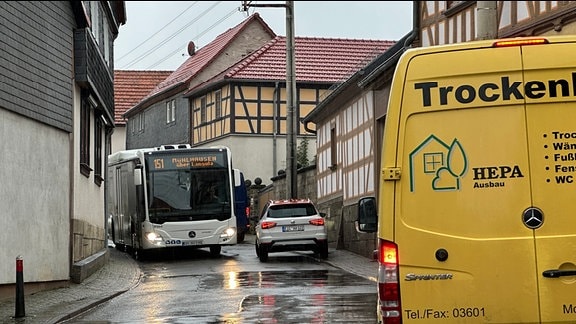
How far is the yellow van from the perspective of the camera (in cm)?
659

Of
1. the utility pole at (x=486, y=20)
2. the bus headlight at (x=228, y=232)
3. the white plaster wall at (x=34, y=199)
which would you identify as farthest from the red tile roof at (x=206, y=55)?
the utility pole at (x=486, y=20)

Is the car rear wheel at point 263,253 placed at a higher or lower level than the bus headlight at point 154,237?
lower

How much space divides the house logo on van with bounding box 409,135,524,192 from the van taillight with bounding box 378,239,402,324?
427 mm

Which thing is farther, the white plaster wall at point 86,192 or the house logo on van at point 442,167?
the white plaster wall at point 86,192

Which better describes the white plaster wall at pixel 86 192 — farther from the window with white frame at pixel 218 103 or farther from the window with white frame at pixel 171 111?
the window with white frame at pixel 171 111

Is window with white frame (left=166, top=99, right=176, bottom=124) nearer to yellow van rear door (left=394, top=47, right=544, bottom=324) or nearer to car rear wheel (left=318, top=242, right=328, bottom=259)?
car rear wheel (left=318, top=242, right=328, bottom=259)

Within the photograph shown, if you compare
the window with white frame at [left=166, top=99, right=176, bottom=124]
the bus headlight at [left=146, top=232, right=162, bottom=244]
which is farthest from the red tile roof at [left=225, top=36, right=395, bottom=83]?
the bus headlight at [left=146, top=232, right=162, bottom=244]

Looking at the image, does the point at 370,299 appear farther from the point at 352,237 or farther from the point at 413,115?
the point at 352,237

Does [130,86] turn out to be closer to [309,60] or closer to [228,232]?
[309,60]

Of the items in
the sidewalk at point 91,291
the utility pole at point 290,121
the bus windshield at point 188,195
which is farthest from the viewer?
the utility pole at point 290,121

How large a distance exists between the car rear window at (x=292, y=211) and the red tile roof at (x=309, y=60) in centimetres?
2253

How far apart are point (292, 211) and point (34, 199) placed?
31.0ft

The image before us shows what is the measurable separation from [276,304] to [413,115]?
8.70m

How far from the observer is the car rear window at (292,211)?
1016 inches
